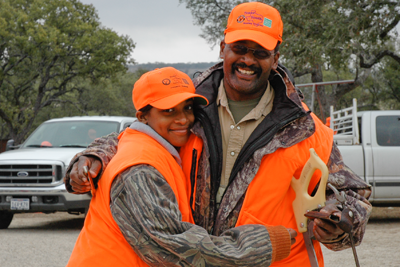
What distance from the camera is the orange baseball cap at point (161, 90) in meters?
2.37

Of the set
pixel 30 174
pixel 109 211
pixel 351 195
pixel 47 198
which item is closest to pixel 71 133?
pixel 30 174

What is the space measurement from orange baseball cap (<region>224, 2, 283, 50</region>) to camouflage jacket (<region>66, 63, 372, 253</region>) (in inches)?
12.2

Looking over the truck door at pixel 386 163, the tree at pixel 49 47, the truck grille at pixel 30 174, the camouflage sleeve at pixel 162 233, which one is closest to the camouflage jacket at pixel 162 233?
the camouflage sleeve at pixel 162 233

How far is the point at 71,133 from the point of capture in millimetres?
9164

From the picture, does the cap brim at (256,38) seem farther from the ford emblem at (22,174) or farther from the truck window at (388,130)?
the truck window at (388,130)

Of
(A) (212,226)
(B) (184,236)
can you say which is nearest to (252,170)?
(A) (212,226)

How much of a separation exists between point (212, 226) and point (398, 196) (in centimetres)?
771

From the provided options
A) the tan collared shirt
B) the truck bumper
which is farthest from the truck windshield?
the tan collared shirt

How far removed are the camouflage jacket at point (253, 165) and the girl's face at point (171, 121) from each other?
11cm

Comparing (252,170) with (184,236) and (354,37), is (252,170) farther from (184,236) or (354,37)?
(354,37)

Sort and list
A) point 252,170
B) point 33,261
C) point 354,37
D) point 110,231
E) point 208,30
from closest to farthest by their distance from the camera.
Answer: point 110,231
point 252,170
point 33,261
point 354,37
point 208,30

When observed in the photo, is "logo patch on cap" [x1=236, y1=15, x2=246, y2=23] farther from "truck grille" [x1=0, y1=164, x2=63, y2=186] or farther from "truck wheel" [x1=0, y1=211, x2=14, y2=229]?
"truck wheel" [x1=0, y1=211, x2=14, y2=229]

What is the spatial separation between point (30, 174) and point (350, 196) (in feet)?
22.2

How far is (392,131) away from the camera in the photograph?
30.3 feet
